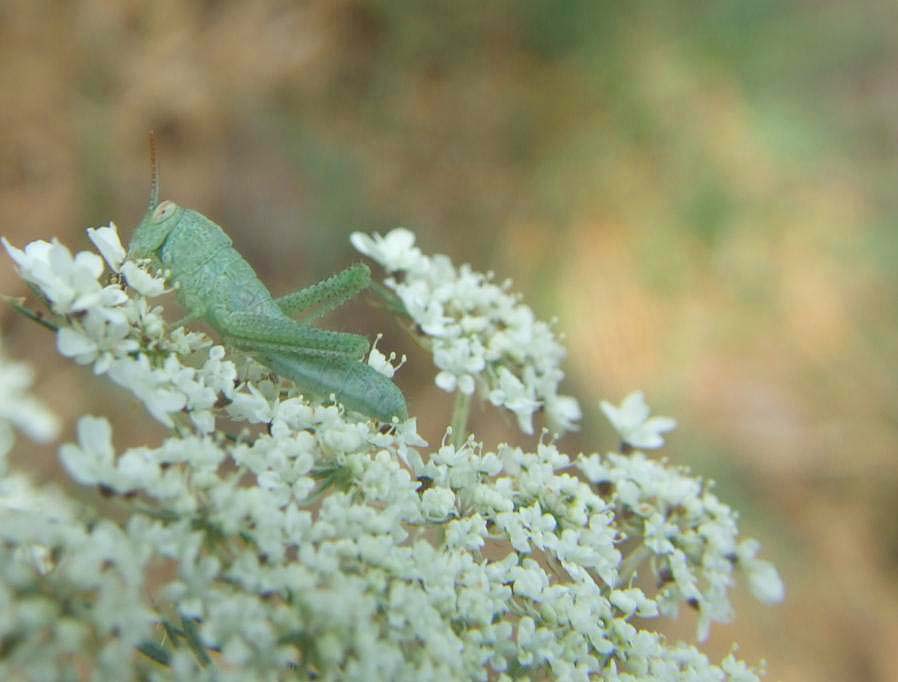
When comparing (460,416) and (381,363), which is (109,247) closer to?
(381,363)

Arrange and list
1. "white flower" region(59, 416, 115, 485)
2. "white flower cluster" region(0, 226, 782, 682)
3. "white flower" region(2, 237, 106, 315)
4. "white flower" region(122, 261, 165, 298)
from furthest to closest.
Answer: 1. "white flower" region(122, 261, 165, 298)
2. "white flower" region(2, 237, 106, 315)
3. "white flower" region(59, 416, 115, 485)
4. "white flower cluster" region(0, 226, 782, 682)

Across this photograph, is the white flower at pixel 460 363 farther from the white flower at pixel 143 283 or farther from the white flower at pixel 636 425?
the white flower at pixel 143 283

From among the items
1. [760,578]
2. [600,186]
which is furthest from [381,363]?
[600,186]

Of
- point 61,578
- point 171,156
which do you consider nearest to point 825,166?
point 171,156

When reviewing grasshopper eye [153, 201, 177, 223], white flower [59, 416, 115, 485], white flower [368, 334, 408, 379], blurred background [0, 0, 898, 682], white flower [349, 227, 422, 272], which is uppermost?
blurred background [0, 0, 898, 682]

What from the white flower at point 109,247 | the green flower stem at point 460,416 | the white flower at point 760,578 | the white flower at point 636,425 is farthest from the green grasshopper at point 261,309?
the white flower at point 760,578

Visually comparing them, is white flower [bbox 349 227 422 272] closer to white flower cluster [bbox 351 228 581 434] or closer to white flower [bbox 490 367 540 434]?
white flower cluster [bbox 351 228 581 434]

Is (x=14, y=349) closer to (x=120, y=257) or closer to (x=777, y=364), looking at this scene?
(x=120, y=257)

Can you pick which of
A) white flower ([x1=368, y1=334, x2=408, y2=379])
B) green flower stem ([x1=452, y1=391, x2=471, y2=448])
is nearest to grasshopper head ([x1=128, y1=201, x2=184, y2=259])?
white flower ([x1=368, y1=334, x2=408, y2=379])
